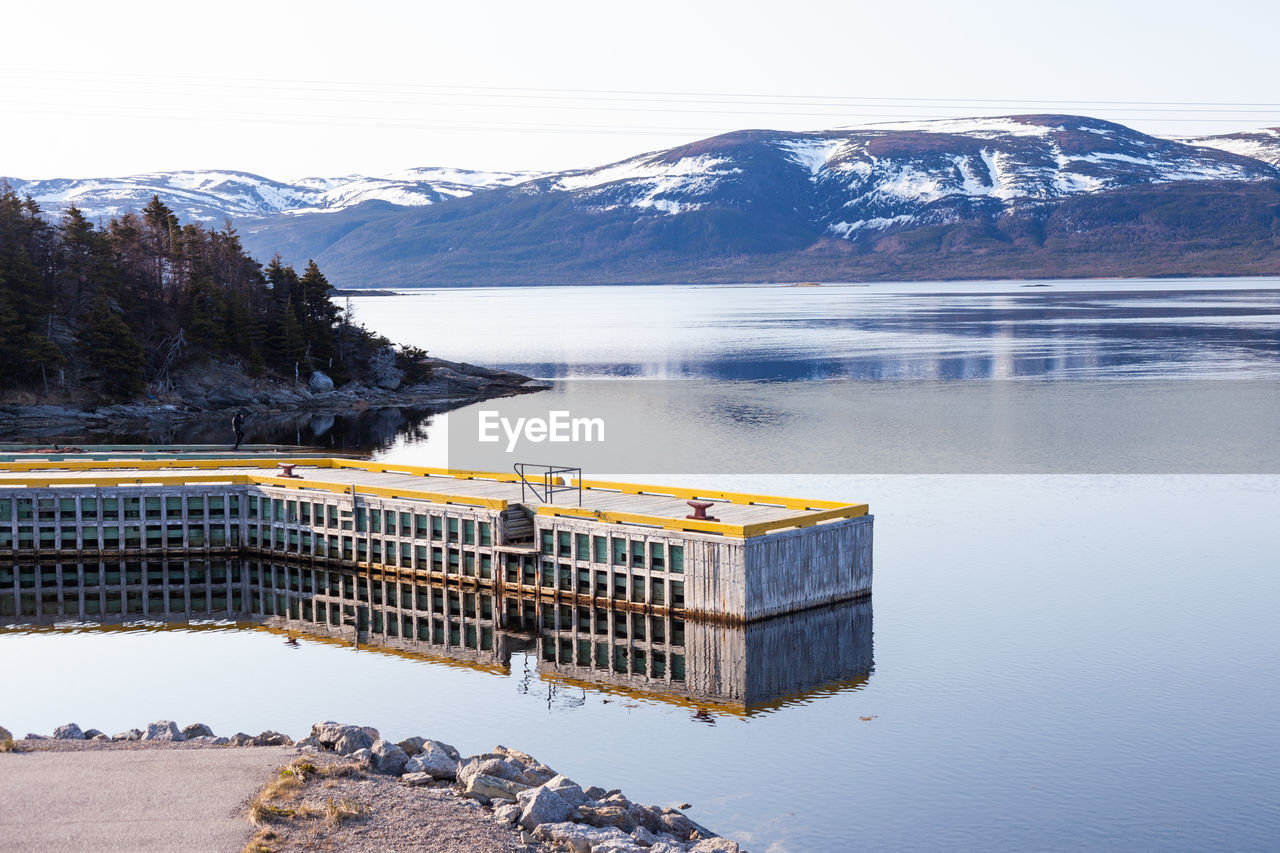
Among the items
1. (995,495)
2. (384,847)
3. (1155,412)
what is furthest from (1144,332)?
(384,847)

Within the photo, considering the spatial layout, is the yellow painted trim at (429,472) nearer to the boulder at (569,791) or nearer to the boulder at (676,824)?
the boulder at (676,824)

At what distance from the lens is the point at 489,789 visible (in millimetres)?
22828

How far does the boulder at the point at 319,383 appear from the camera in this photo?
11019cm

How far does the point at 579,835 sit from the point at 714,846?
7.31 feet

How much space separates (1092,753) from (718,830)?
8814 millimetres

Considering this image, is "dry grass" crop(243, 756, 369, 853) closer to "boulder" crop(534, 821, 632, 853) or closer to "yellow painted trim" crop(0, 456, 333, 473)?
"boulder" crop(534, 821, 632, 853)

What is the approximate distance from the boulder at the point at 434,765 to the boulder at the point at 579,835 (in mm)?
3045

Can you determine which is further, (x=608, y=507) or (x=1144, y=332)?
(x=1144, y=332)

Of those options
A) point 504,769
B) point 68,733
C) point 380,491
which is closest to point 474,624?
point 380,491

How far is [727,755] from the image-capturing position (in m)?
28.4

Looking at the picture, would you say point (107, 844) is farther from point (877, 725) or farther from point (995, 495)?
point (995, 495)

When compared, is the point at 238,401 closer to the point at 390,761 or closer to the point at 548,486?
the point at 548,486

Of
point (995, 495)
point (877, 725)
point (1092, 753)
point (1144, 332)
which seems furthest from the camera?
point (1144, 332)

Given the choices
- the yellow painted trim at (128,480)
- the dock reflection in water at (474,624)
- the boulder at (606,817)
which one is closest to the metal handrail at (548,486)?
the dock reflection in water at (474,624)
